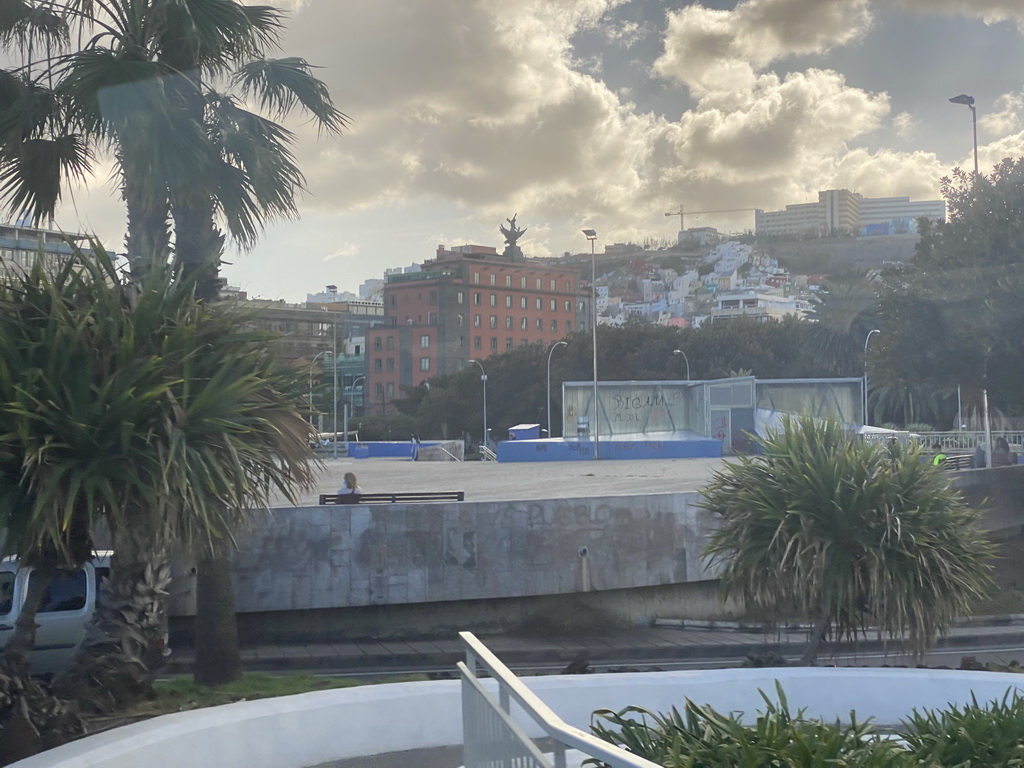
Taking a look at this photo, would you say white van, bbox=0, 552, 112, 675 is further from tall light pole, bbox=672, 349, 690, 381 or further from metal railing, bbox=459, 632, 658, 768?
tall light pole, bbox=672, 349, 690, 381

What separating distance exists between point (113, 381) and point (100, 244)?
1388 millimetres

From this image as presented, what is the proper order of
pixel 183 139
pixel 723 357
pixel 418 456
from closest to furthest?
pixel 183 139
pixel 418 456
pixel 723 357

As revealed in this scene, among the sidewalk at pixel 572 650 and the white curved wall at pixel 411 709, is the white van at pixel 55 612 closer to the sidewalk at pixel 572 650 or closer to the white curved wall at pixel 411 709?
the sidewalk at pixel 572 650

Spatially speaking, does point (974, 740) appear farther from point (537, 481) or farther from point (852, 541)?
point (537, 481)

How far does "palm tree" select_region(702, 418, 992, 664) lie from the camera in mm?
10234

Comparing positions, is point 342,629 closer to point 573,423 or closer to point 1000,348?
point 1000,348

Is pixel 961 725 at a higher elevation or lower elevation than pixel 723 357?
lower

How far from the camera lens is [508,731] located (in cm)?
387

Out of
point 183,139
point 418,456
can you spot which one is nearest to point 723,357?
point 418,456

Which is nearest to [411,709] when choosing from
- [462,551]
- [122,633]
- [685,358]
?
[122,633]

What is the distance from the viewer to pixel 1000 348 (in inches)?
1075

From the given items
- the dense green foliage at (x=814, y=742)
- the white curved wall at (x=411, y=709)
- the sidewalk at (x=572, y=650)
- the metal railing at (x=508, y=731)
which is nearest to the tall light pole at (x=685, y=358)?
the sidewalk at (x=572, y=650)

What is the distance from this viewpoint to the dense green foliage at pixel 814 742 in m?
4.16

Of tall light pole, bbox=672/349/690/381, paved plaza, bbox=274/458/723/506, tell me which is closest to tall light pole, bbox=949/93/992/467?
paved plaza, bbox=274/458/723/506
